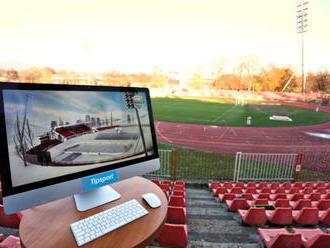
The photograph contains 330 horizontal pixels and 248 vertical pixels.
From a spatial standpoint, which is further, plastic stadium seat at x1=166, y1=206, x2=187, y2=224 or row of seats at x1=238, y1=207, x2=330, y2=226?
row of seats at x1=238, y1=207, x2=330, y2=226

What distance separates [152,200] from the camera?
1.71 m

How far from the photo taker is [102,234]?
128cm

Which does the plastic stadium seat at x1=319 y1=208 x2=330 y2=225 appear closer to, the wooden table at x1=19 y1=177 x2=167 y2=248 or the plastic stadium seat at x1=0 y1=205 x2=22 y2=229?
the wooden table at x1=19 y1=177 x2=167 y2=248

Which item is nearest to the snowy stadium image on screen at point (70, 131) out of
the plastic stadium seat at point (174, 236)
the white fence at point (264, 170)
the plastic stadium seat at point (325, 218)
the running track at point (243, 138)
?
the plastic stadium seat at point (174, 236)

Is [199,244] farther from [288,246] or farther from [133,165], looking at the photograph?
[133,165]

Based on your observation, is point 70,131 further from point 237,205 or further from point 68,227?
point 237,205

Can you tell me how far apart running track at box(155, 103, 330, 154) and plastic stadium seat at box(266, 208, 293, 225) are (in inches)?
445

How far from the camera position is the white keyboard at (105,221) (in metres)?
1.26

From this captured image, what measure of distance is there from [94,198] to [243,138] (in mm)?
19335

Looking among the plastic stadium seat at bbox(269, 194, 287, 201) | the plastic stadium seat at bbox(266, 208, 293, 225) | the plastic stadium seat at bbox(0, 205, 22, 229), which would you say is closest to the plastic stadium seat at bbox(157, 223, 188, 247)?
→ the plastic stadium seat at bbox(266, 208, 293, 225)

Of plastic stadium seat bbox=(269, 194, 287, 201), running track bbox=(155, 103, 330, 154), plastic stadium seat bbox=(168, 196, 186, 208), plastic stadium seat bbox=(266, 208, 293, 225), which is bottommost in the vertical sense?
running track bbox=(155, 103, 330, 154)

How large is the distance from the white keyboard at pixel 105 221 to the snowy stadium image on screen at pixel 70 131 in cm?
35

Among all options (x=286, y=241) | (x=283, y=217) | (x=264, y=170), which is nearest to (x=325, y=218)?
(x=283, y=217)

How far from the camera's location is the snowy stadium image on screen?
4.18 ft
